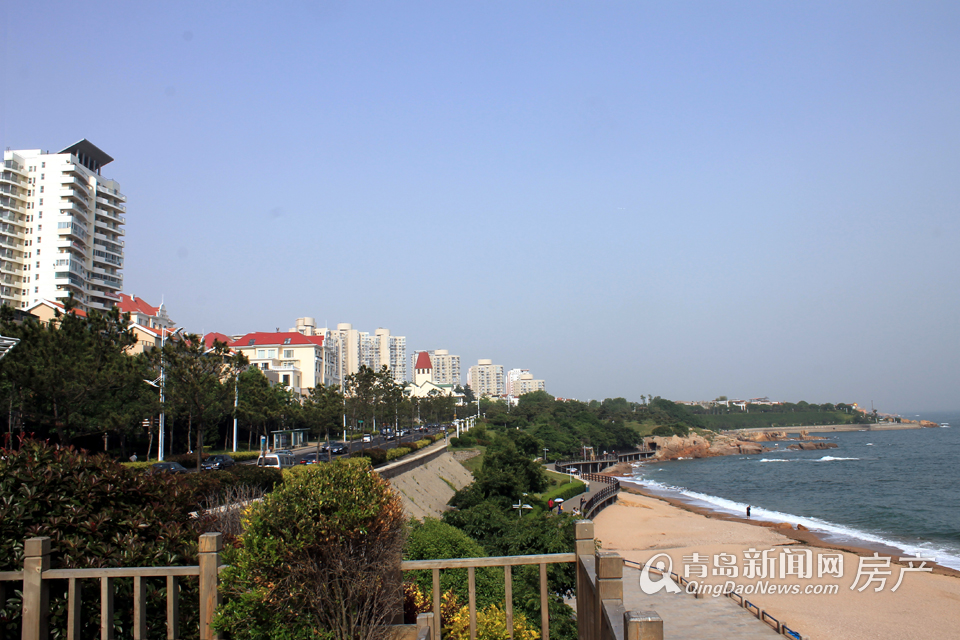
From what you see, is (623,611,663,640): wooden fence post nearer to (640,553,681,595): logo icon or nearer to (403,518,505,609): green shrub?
(403,518,505,609): green shrub

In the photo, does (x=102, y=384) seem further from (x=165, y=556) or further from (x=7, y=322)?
(x=165, y=556)

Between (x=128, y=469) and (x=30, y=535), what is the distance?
1369mm

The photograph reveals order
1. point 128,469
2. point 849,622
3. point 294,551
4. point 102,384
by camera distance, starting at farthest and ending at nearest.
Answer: point 102,384 → point 849,622 → point 128,469 → point 294,551

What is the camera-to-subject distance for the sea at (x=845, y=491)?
121ft

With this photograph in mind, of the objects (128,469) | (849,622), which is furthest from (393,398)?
(128,469)

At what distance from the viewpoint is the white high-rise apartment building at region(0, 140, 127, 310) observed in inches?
2228

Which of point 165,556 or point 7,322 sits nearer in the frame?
point 165,556

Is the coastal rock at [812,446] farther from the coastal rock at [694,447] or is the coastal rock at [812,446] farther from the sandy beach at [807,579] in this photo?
the sandy beach at [807,579]

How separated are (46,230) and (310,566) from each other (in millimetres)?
65496

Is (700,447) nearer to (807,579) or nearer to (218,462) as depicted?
(807,579)

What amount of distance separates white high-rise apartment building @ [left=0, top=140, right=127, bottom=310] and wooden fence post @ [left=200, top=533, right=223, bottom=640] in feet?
197

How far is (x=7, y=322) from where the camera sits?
22.9 metres

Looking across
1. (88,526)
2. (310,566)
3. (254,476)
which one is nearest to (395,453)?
(254,476)

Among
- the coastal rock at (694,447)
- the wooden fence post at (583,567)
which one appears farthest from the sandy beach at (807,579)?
the coastal rock at (694,447)
